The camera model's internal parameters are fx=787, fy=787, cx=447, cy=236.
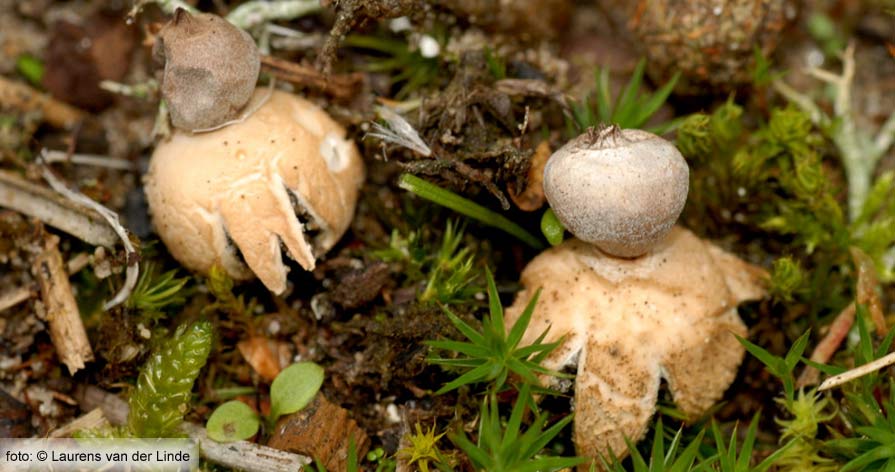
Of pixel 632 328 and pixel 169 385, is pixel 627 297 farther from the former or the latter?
pixel 169 385

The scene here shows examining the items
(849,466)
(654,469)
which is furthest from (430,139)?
(849,466)

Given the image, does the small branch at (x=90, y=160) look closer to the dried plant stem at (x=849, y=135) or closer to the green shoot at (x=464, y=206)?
the green shoot at (x=464, y=206)

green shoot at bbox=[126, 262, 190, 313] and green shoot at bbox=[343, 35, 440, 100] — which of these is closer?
green shoot at bbox=[126, 262, 190, 313]

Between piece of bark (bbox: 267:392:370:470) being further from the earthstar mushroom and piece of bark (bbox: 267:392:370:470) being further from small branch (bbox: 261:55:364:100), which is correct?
small branch (bbox: 261:55:364:100)

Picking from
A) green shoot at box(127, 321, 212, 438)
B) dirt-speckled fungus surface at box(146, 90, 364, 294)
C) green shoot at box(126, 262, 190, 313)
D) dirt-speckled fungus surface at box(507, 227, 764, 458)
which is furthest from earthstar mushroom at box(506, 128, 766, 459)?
green shoot at box(126, 262, 190, 313)

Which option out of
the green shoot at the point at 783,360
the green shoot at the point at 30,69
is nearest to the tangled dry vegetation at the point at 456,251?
the green shoot at the point at 783,360

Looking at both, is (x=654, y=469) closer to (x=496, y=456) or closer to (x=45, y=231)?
(x=496, y=456)
